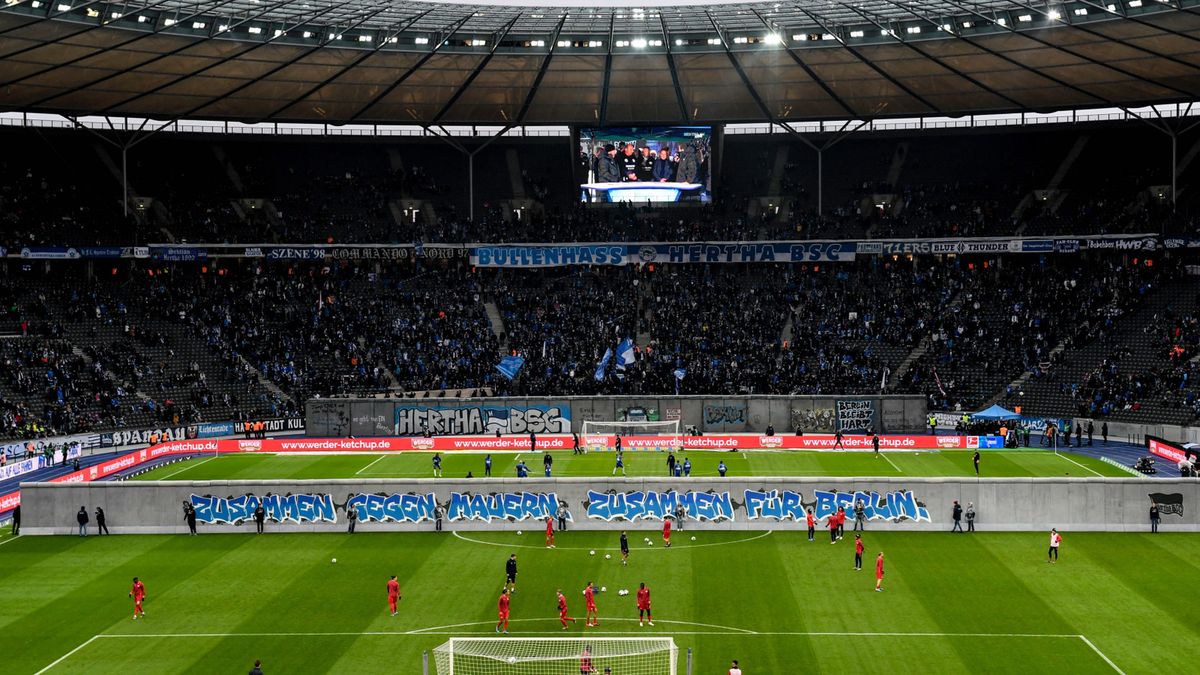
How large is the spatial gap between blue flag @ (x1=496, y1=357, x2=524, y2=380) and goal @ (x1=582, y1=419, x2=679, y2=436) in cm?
572

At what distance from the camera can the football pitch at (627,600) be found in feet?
92.4

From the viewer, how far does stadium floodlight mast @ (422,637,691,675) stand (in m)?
26.8

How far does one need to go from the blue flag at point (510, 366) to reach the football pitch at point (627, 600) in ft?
95.7

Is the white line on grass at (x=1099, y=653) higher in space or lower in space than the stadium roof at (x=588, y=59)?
lower

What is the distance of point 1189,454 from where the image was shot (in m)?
54.0

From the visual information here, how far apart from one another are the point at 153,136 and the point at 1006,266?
209 feet

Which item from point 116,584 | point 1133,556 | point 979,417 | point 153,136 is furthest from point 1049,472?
point 153,136

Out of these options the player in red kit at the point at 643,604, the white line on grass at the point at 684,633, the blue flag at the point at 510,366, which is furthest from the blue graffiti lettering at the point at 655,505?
the blue flag at the point at 510,366

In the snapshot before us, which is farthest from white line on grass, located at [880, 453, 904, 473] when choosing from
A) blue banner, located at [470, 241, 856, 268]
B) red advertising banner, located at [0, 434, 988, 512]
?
blue banner, located at [470, 241, 856, 268]

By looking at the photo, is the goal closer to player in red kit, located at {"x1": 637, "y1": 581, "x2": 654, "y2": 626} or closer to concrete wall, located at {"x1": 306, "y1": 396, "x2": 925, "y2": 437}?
concrete wall, located at {"x1": 306, "y1": 396, "x2": 925, "y2": 437}

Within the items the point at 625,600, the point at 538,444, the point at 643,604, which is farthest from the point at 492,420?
the point at 643,604

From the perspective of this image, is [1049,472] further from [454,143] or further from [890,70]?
[454,143]

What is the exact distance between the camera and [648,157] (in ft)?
263

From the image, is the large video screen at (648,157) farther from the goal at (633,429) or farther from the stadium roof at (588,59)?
the goal at (633,429)
